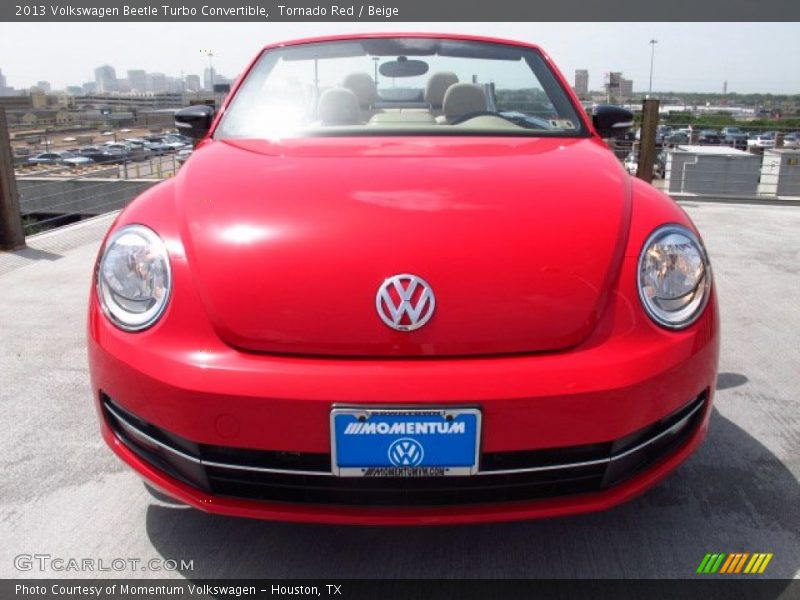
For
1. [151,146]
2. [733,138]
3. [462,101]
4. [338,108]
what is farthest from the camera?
[151,146]

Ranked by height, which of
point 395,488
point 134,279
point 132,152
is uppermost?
point 134,279

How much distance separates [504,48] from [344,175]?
142 centimetres

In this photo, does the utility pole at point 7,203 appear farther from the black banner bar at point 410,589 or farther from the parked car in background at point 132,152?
the black banner bar at point 410,589

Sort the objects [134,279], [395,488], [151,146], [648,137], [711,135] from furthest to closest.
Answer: [151,146] < [711,135] < [648,137] < [134,279] < [395,488]

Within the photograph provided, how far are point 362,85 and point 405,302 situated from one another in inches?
75.2

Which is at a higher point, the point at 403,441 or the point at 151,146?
the point at 403,441

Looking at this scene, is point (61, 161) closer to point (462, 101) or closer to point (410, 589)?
point (462, 101)

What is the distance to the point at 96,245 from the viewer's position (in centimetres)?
515

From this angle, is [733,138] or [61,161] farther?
[733,138]

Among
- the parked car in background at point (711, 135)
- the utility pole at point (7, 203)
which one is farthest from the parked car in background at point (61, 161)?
the parked car in background at point (711, 135)

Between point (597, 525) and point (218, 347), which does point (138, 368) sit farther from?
point (597, 525)

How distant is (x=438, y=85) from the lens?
9.94 feet

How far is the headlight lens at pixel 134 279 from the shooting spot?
1487 millimetres

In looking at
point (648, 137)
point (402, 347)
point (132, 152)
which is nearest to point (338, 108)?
point (402, 347)
